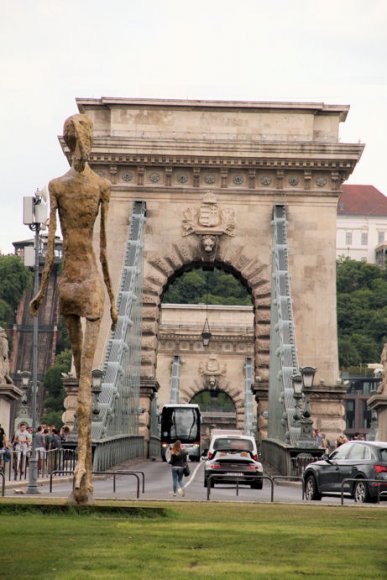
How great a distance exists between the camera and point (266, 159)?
176 ft

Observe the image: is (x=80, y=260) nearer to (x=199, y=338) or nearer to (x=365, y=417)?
(x=199, y=338)

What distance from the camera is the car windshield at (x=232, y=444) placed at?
3697 centimetres

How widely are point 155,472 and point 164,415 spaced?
2657cm

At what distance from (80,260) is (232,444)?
856 inches

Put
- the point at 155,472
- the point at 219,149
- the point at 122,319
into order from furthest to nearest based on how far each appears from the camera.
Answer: the point at 219,149 → the point at 122,319 → the point at 155,472

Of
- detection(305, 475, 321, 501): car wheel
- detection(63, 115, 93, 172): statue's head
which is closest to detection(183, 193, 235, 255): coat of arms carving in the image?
detection(305, 475, 321, 501): car wheel

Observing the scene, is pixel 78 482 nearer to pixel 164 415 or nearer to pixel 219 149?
pixel 219 149

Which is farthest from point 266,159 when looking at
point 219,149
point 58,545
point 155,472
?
point 58,545

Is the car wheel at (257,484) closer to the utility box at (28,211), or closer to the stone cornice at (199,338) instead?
the utility box at (28,211)

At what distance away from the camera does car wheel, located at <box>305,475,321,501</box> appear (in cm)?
2841

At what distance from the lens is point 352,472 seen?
27750 millimetres

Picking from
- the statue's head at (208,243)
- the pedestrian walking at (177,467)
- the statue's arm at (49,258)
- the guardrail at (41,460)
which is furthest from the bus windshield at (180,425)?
the statue's arm at (49,258)

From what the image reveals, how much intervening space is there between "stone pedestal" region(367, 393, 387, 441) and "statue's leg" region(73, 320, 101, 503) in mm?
24207

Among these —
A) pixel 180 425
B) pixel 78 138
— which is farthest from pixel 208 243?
pixel 78 138
